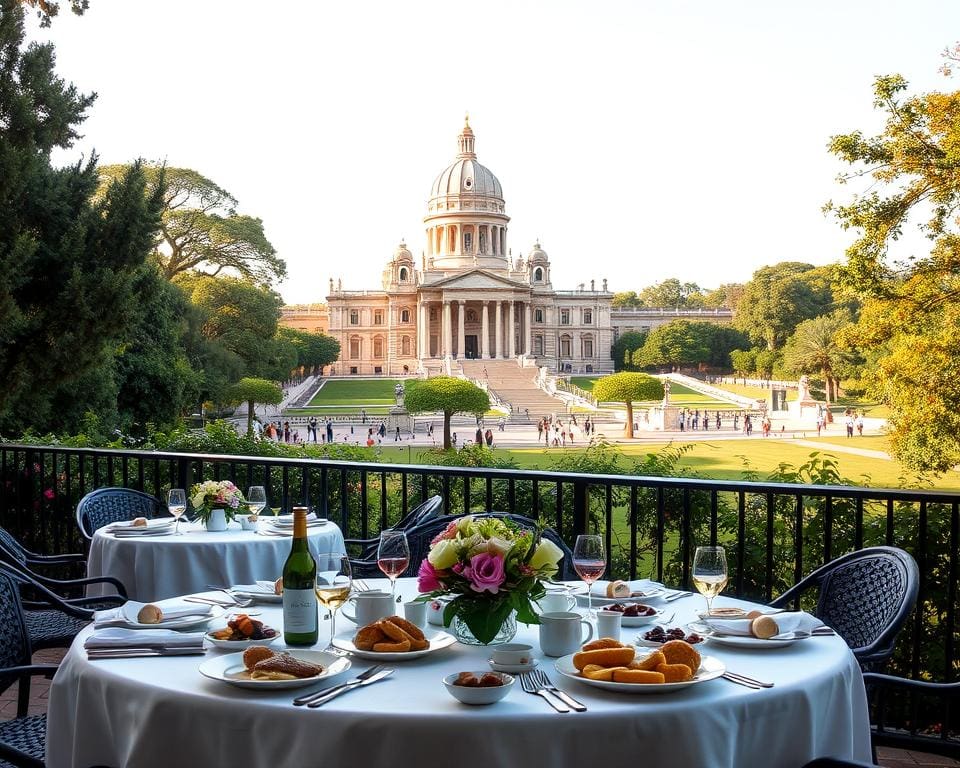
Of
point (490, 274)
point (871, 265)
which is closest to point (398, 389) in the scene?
point (490, 274)

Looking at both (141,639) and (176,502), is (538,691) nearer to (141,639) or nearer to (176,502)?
(141,639)

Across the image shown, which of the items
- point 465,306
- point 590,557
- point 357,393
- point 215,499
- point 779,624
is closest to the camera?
point 779,624

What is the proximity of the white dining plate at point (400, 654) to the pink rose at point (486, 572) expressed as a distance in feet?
0.71

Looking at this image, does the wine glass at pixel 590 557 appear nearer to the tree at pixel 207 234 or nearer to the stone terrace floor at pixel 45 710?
the stone terrace floor at pixel 45 710

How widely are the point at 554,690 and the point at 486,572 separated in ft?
0.98

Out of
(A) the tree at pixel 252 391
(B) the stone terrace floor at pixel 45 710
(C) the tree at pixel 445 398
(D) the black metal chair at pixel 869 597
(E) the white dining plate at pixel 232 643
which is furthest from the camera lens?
(C) the tree at pixel 445 398

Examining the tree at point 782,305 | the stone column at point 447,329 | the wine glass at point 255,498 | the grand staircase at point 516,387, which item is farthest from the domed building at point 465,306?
the wine glass at point 255,498

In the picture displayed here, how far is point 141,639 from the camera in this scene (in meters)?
2.38

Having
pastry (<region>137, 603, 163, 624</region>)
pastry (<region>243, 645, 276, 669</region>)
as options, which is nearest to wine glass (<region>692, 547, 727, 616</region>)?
pastry (<region>243, 645, 276, 669</region>)

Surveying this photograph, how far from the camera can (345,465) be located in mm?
5043

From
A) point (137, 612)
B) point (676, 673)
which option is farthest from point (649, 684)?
point (137, 612)

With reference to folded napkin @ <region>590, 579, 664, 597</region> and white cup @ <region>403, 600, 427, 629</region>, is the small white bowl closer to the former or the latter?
white cup @ <region>403, 600, 427, 629</region>

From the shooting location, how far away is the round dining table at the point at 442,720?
1827 millimetres

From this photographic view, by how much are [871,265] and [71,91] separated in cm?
1046
